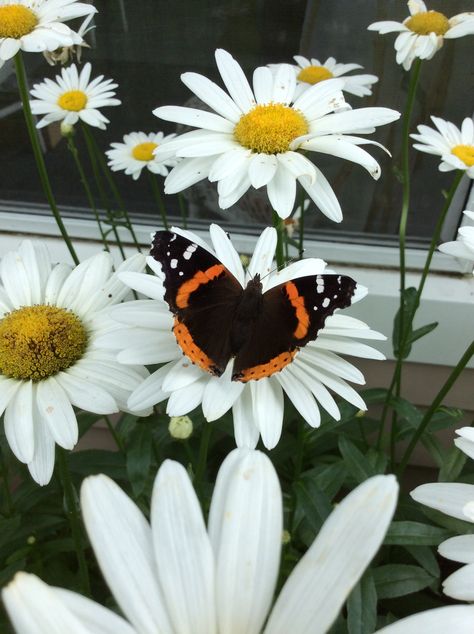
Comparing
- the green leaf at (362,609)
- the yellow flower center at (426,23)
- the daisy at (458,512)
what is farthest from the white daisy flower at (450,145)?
the green leaf at (362,609)

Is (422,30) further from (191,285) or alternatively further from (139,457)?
(139,457)

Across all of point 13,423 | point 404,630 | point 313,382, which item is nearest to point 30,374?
point 13,423

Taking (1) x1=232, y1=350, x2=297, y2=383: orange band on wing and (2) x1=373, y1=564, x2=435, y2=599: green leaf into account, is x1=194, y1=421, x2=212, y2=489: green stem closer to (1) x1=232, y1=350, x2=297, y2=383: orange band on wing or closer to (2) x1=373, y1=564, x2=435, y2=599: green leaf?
(1) x1=232, y1=350, x2=297, y2=383: orange band on wing

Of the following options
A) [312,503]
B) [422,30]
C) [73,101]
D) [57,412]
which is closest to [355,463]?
[312,503]

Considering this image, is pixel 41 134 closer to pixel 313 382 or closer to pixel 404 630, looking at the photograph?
pixel 313 382

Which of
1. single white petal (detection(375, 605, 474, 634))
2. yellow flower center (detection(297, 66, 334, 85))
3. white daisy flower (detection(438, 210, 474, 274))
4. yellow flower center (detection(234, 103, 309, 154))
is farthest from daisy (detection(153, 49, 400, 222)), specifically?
single white petal (detection(375, 605, 474, 634))
